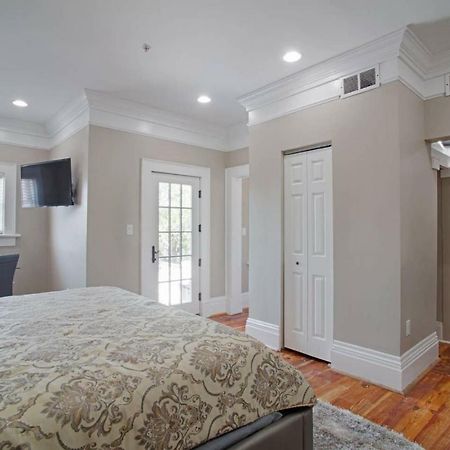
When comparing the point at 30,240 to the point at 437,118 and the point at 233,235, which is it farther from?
the point at 437,118

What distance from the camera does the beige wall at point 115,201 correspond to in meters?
3.71

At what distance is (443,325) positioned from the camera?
143 inches

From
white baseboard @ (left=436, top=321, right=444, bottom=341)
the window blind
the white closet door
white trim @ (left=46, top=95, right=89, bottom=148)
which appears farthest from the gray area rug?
the window blind

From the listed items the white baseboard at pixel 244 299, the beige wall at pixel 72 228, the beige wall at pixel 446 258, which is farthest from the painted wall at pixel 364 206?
the white baseboard at pixel 244 299

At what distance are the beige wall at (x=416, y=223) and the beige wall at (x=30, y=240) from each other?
449cm

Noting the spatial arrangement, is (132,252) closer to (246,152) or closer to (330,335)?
(246,152)

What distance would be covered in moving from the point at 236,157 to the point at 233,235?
44.6 inches

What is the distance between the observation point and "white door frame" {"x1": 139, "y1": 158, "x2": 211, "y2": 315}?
4.11 metres

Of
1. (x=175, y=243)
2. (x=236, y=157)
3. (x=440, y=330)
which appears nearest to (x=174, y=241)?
(x=175, y=243)

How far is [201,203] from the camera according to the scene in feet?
15.4

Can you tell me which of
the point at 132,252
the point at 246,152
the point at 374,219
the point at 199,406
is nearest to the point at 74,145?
the point at 132,252

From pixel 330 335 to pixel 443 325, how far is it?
1.53 metres

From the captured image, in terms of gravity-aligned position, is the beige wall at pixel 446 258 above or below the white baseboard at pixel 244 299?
above

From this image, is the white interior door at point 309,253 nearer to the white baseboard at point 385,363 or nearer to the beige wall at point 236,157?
the white baseboard at point 385,363
